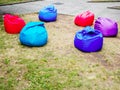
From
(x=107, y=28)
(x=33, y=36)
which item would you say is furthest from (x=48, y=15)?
(x=33, y=36)

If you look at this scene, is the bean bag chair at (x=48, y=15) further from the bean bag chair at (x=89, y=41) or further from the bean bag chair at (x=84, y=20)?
the bean bag chair at (x=89, y=41)

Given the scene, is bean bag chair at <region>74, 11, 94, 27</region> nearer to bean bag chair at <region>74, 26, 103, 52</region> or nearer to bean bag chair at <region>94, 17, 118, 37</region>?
bean bag chair at <region>94, 17, 118, 37</region>

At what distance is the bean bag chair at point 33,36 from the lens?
6.82m

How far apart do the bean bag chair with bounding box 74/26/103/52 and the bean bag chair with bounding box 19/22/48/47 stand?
3.52ft

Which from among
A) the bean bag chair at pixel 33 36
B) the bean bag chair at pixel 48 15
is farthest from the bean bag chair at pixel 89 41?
the bean bag chair at pixel 48 15

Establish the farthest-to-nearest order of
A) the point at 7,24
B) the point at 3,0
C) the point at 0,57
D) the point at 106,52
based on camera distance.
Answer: the point at 3,0 < the point at 7,24 < the point at 106,52 < the point at 0,57

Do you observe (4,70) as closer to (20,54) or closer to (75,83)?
(20,54)

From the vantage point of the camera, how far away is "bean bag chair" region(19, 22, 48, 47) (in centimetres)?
682

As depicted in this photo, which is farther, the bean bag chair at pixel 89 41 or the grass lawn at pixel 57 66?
the bean bag chair at pixel 89 41

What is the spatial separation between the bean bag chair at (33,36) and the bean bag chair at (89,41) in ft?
3.52

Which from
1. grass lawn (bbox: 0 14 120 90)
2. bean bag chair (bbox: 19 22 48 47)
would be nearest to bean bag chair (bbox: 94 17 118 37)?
grass lawn (bbox: 0 14 120 90)

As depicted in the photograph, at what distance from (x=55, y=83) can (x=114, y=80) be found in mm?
1367

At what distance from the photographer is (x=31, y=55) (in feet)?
21.2

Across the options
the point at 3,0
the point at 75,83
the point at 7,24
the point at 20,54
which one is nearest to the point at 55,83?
the point at 75,83
